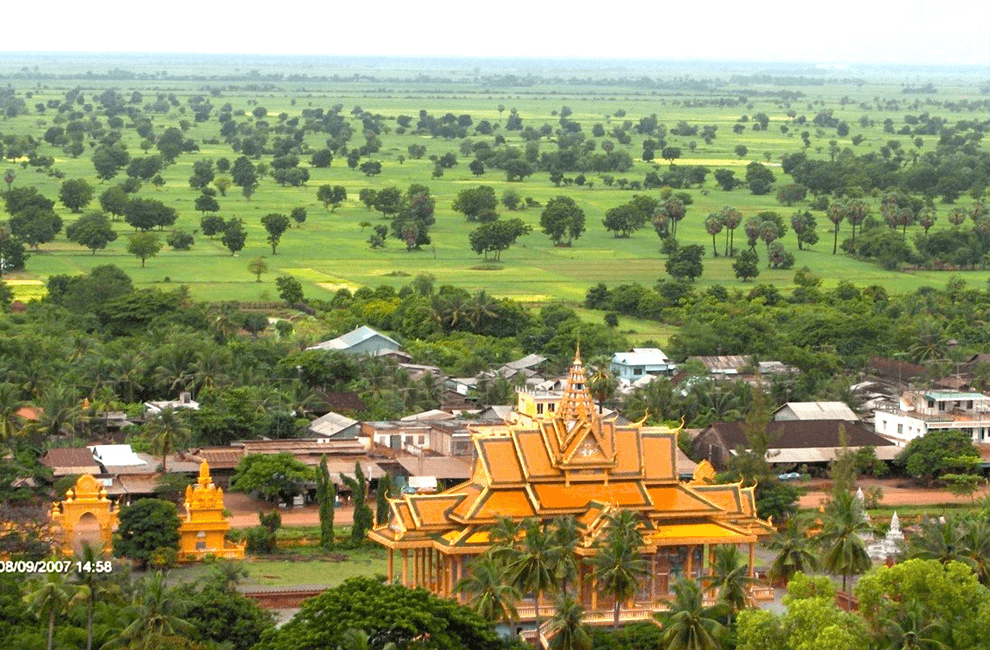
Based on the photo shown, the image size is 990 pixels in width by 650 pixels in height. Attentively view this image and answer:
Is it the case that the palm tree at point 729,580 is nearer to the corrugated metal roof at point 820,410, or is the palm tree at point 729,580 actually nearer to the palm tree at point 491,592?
the palm tree at point 491,592

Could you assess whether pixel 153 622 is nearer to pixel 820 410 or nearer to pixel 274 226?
pixel 820 410

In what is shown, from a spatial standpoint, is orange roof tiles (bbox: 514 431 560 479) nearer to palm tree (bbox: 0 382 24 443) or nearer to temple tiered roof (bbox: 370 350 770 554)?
temple tiered roof (bbox: 370 350 770 554)

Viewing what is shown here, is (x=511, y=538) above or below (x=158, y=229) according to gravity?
above

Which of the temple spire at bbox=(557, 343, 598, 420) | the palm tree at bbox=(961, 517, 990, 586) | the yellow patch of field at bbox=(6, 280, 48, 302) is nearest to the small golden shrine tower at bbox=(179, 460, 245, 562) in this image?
the temple spire at bbox=(557, 343, 598, 420)

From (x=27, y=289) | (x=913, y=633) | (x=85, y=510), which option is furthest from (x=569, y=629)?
(x=27, y=289)

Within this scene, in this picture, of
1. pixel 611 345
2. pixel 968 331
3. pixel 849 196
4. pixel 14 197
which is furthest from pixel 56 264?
pixel 849 196

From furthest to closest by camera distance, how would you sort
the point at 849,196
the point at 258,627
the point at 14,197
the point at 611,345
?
the point at 849,196
the point at 14,197
the point at 611,345
the point at 258,627

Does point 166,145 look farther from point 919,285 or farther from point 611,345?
point 611,345
